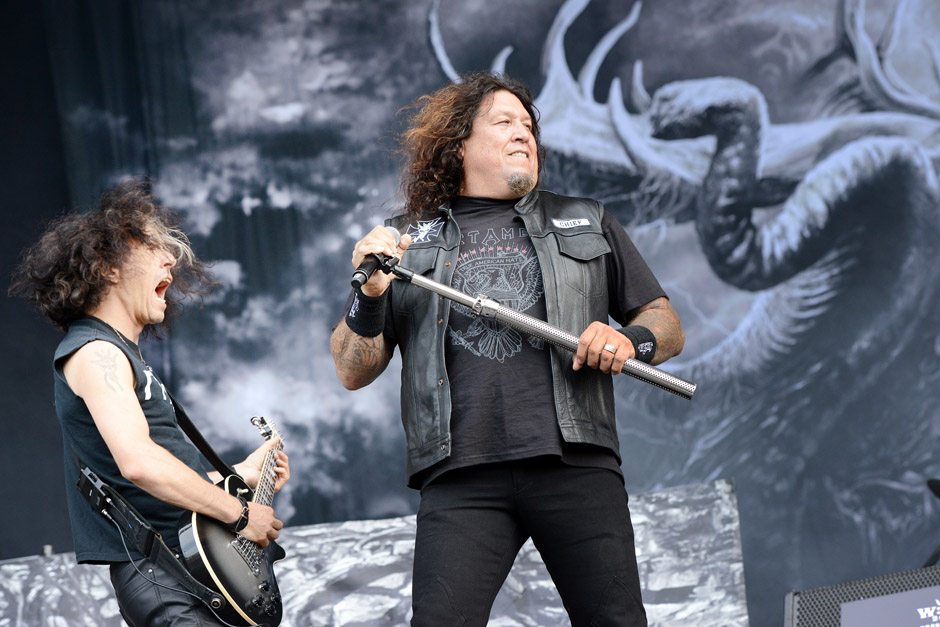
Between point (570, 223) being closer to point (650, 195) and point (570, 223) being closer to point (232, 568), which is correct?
point (232, 568)

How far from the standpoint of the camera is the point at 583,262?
2.39m

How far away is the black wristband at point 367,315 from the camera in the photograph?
7.44 ft

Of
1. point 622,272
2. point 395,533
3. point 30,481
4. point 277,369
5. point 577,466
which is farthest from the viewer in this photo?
point 277,369

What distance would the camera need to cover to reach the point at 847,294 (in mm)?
4332

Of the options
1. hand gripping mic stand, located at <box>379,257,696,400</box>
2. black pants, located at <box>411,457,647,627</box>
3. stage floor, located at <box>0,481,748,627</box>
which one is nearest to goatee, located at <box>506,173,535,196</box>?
hand gripping mic stand, located at <box>379,257,696,400</box>

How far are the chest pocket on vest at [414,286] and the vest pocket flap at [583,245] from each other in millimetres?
312

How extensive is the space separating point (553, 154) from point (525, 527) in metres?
2.62

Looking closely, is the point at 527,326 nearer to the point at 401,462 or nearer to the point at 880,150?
the point at 401,462

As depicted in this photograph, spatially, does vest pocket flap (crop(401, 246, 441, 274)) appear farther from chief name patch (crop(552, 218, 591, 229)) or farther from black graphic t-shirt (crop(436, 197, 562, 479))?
chief name patch (crop(552, 218, 591, 229))

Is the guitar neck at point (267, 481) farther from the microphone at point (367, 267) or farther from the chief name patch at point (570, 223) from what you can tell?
the chief name patch at point (570, 223)

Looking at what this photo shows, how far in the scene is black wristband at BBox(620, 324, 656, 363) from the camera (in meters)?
2.21

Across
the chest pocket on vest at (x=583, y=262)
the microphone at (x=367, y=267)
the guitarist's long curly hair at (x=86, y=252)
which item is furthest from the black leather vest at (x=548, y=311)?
the guitarist's long curly hair at (x=86, y=252)

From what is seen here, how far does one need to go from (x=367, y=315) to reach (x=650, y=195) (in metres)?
2.48

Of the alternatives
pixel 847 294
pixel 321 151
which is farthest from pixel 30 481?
pixel 847 294
